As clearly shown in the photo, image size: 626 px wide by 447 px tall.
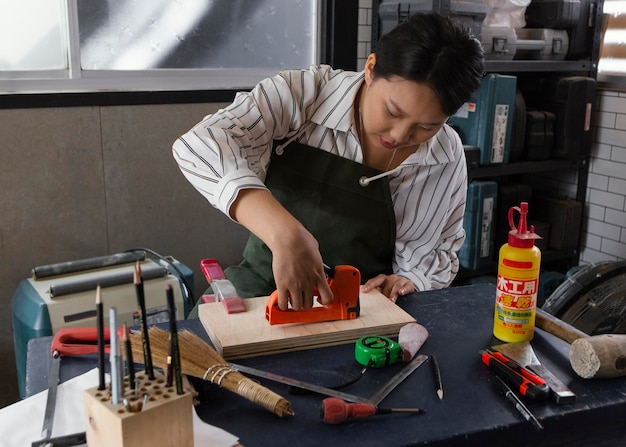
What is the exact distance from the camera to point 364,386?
1242 mm

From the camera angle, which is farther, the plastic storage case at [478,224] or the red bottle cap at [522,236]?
the plastic storage case at [478,224]

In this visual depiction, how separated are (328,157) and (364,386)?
816 millimetres

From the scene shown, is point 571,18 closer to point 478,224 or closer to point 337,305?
point 478,224

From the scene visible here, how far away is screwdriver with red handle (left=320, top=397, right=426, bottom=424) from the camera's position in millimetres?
1101

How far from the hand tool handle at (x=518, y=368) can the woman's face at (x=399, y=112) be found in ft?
1.90

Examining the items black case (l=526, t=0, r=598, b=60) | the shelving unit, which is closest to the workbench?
the shelving unit

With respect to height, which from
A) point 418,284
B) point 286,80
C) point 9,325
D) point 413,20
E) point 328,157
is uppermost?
point 413,20

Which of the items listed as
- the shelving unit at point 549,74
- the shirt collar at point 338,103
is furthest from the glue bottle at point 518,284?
the shelving unit at point 549,74

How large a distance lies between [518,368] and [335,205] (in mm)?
763

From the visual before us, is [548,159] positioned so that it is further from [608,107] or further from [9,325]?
[9,325]

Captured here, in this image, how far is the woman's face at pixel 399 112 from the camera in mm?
1622

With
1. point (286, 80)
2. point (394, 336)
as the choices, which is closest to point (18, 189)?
point (286, 80)

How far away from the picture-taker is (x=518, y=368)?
129 cm

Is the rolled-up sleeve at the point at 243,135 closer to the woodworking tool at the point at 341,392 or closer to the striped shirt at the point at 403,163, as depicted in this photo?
the striped shirt at the point at 403,163
